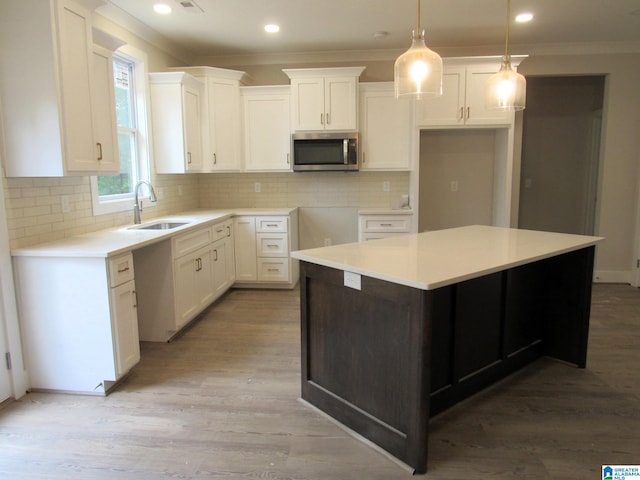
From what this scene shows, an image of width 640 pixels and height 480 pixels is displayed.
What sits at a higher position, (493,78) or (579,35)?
(579,35)

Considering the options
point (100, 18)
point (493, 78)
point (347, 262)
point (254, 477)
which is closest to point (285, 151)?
point (100, 18)

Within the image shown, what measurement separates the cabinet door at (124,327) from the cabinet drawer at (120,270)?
1.4 inches

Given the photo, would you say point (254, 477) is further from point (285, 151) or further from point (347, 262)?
point (285, 151)

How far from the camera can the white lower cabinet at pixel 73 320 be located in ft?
8.29

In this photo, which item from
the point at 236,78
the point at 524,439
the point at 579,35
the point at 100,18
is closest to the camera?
the point at 524,439

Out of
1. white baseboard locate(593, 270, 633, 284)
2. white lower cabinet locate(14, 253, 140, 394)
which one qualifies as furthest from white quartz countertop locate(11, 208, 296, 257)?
white baseboard locate(593, 270, 633, 284)

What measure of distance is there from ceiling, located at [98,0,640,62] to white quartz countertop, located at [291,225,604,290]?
201 centimetres

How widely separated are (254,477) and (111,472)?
649 millimetres

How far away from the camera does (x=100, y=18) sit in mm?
3383

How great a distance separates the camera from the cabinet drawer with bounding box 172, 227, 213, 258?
11.1 feet

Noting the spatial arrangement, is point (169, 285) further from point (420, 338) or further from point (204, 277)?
point (420, 338)

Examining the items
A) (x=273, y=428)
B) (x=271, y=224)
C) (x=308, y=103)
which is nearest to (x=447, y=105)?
(x=308, y=103)

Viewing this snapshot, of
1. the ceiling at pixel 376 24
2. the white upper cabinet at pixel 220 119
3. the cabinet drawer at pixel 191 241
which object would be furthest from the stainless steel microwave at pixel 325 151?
the cabinet drawer at pixel 191 241

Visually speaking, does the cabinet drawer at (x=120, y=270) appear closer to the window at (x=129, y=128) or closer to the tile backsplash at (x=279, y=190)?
the window at (x=129, y=128)
